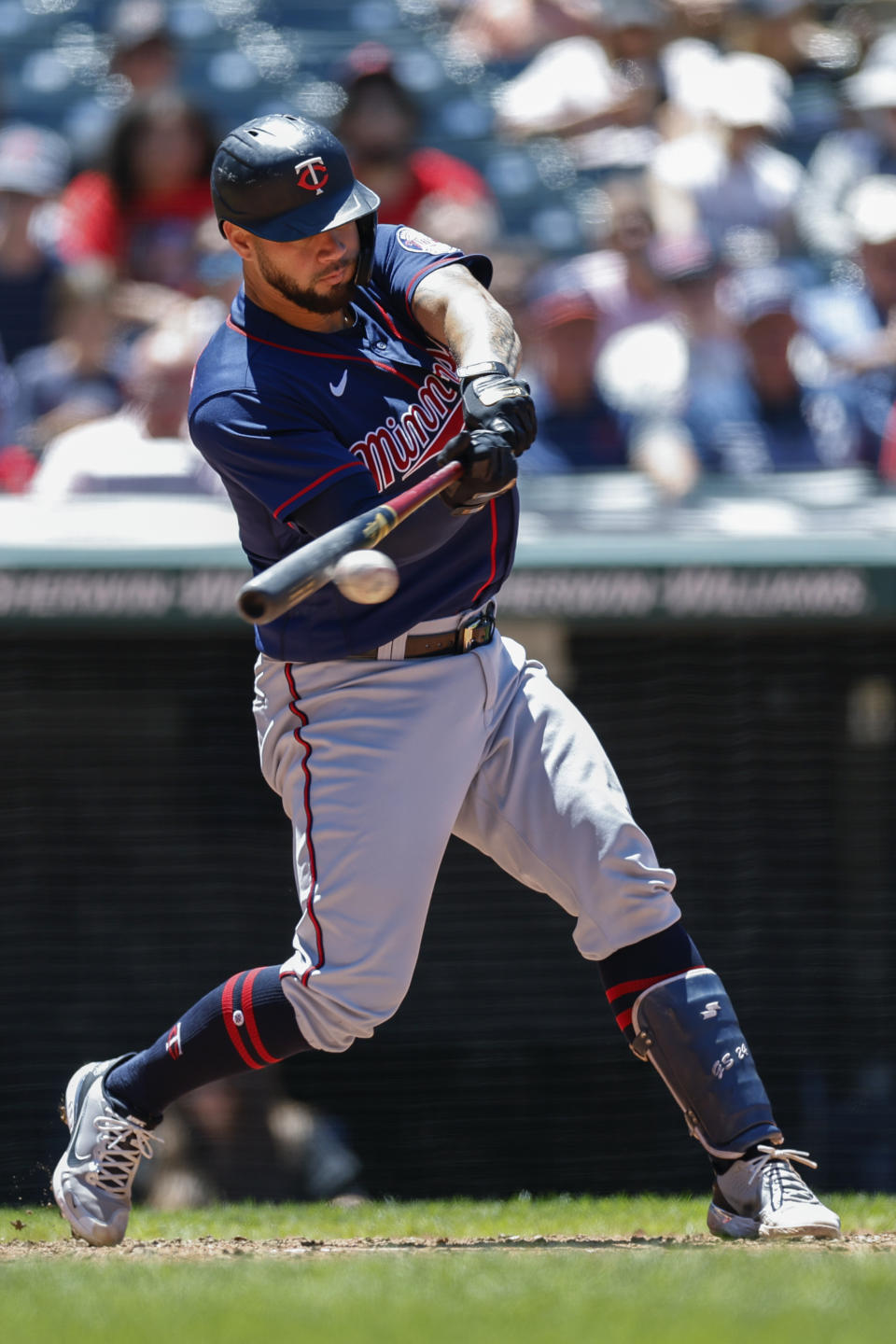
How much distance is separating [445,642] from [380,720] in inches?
7.0

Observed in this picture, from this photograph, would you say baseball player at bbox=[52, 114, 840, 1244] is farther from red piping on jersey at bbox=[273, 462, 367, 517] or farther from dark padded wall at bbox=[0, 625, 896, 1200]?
dark padded wall at bbox=[0, 625, 896, 1200]

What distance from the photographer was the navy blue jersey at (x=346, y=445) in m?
2.87

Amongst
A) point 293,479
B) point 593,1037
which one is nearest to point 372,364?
→ point 293,479

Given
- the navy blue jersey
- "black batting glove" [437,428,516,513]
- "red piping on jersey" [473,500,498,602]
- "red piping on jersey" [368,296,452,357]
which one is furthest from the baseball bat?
"red piping on jersey" [368,296,452,357]

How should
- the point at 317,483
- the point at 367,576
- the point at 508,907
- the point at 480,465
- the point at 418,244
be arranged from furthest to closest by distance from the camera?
1. the point at 508,907
2. the point at 418,244
3. the point at 317,483
4. the point at 480,465
5. the point at 367,576

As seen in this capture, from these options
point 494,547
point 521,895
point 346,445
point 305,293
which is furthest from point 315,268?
point 521,895

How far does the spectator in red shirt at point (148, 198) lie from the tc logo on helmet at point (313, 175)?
145 inches

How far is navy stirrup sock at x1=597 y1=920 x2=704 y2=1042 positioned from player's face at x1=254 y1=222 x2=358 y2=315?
1.15 metres

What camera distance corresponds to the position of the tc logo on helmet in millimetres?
2881

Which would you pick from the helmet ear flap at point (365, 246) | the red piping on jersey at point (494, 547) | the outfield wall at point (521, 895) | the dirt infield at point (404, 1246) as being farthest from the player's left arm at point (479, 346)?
the outfield wall at point (521, 895)

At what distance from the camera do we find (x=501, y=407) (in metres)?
2.78

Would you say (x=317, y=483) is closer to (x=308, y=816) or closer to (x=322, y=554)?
(x=322, y=554)

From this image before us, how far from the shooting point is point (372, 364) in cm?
301

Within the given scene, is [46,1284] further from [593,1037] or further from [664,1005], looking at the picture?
[593,1037]
